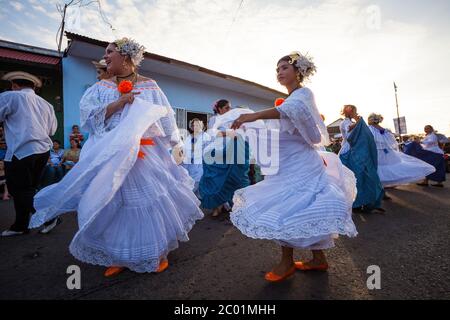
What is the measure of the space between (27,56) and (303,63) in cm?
929

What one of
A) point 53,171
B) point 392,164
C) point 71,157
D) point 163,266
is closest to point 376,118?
point 392,164

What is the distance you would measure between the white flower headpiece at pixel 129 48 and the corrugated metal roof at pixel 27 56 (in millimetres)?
7340

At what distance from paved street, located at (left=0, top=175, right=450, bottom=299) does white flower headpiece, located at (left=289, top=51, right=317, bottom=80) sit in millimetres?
1846

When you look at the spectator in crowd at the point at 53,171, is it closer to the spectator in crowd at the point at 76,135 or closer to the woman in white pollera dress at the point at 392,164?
the spectator in crowd at the point at 76,135

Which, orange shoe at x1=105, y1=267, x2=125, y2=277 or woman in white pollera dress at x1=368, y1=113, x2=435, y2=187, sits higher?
woman in white pollera dress at x1=368, y1=113, x2=435, y2=187

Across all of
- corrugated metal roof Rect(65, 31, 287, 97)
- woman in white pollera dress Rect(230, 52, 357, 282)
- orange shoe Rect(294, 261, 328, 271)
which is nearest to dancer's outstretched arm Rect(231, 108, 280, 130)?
woman in white pollera dress Rect(230, 52, 357, 282)

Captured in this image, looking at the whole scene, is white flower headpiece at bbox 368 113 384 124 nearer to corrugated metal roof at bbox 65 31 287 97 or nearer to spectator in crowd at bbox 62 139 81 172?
corrugated metal roof at bbox 65 31 287 97

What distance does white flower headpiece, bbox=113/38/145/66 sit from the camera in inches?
102

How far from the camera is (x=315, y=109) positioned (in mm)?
2270

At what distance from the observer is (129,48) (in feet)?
8.54

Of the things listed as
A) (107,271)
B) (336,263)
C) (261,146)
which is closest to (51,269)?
(107,271)

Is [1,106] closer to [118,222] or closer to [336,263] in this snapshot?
[118,222]

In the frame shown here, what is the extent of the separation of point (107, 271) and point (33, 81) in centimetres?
327

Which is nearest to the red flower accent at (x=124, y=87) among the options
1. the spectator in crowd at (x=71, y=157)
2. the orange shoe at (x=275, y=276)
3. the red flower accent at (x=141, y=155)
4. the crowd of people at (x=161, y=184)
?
the crowd of people at (x=161, y=184)
